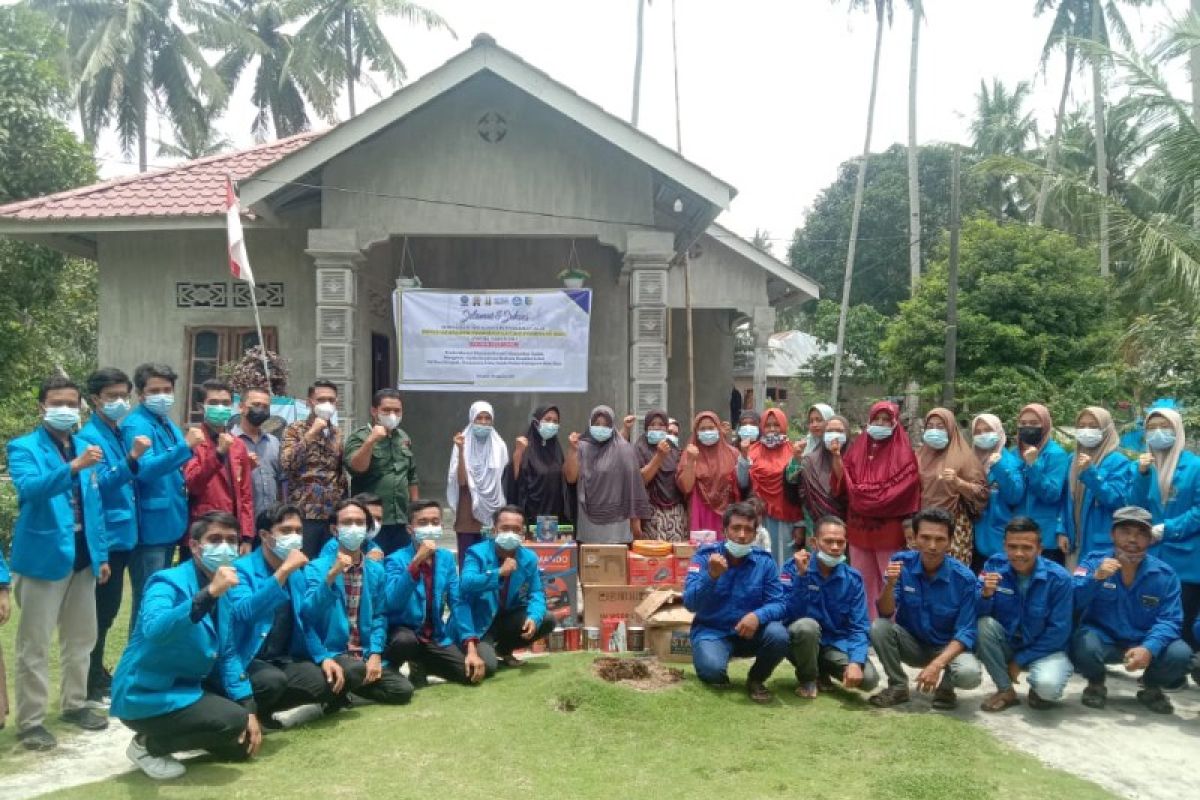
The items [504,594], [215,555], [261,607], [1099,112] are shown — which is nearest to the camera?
[215,555]

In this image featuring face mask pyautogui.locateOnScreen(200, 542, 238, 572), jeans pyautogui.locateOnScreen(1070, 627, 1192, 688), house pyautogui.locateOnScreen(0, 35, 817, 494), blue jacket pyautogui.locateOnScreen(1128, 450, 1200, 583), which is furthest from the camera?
house pyautogui.locateOnScreen(0, 35, 817, 494)

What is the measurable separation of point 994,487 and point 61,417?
5516 mm

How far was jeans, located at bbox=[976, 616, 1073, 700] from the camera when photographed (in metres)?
4.97

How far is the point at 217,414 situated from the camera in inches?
212

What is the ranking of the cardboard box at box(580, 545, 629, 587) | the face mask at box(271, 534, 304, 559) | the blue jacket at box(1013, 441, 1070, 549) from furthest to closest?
the cardboard box at box(580, 545, 629, 587) < the blue jacket at box(1013, 441, 1070, 549) < the face mask at box(271, 534, 304, 559)

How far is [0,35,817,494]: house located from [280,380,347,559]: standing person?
3304 millimetres

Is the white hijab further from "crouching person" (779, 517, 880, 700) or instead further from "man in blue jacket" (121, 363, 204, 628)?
"crouching person" (779, 517, 880, 700)

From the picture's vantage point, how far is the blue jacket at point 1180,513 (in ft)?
17.3

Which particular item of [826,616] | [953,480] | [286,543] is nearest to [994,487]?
[953,480]

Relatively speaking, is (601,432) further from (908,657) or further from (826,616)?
(908,657)

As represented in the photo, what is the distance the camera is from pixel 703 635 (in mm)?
5340

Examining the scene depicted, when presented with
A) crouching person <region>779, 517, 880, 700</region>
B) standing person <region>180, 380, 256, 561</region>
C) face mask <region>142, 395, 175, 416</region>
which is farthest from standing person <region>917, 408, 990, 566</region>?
face mask <region>142, 395, 175, 416</region>

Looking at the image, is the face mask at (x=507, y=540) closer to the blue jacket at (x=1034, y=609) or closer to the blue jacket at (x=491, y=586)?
the blue jacket at (x=491, y=586)

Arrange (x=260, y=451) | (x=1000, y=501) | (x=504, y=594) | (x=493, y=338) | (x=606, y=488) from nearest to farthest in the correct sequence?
(x=504, y=594)
(x=1000, y=501)
(x=260, y=451)
(x=606, y=488)
(x=493, y=338)
